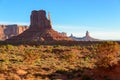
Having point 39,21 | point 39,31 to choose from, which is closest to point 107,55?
point 39,31

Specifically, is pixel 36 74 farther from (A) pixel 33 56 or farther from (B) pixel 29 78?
(A) pixel 33 56

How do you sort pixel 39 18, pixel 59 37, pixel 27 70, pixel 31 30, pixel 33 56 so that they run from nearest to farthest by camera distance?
pixel 27 70 < pixel 33 56 < pixel 59 37 < pixel 31 30 < pixel 39 18

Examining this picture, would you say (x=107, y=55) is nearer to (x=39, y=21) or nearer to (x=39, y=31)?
(x=39, y=31)

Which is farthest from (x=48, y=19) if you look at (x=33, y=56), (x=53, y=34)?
(x=33, y=56)

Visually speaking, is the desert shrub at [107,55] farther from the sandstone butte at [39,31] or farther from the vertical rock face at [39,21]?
the vertical rock face at [39,21]

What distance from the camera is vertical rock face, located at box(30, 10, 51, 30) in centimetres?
14112

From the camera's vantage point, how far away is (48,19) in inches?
5719

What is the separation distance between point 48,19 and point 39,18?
18.3 ft

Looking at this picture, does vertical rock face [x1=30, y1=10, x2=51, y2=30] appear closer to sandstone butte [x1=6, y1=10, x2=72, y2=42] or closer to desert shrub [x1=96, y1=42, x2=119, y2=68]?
sandstone butte [x1=6, y1=10, x2=72, y2=42]

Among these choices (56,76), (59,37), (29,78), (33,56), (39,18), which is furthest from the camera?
(39,18)

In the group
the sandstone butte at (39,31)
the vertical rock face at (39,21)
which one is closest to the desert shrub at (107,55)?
the sandstone butte at (39,31)

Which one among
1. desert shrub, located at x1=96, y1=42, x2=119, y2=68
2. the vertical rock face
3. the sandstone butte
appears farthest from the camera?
the vertical rock face

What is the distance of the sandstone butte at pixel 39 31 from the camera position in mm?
125631

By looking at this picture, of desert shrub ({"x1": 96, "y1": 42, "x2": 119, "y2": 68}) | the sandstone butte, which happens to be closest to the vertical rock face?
the sandstone butte
